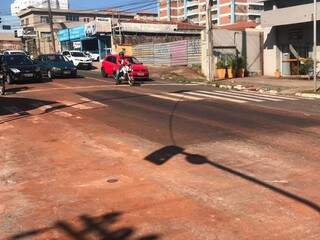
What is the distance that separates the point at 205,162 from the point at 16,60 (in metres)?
22.7

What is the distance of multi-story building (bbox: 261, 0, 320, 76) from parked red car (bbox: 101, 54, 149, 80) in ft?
27.5

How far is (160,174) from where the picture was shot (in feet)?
28.4

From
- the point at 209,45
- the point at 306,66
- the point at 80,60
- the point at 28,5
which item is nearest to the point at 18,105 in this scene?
the point at 209,45

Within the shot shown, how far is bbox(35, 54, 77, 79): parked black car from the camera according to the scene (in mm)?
32312

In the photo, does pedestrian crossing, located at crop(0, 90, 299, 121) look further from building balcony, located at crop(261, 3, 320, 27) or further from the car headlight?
building balcony, located at crop(261, 3, 320, 27)

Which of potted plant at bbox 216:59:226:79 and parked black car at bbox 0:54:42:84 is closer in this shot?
parked black car at bbox 0:54:42:84

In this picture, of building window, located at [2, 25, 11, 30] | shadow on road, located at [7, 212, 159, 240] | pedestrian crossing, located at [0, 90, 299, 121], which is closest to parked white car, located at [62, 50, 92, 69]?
pedestrian crossing, located at [0, 90, 299, 121]

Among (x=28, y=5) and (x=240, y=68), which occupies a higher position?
(x=28, y=5)

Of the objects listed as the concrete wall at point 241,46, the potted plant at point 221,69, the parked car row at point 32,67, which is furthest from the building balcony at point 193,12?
the parked car row at point 32,67

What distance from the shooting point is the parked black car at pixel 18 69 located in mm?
28625

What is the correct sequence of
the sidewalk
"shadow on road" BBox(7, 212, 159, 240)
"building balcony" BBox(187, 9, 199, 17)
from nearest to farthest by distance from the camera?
"shadow on road" BBox(7, 212, 159, 240) → the sidewalk → "building balcony" BBox(187, 9, 199, 17)

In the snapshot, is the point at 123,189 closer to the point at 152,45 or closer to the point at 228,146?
the point at 228,146

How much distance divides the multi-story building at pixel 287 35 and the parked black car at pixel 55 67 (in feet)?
40.3

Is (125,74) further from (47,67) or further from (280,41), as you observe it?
(280,41)
